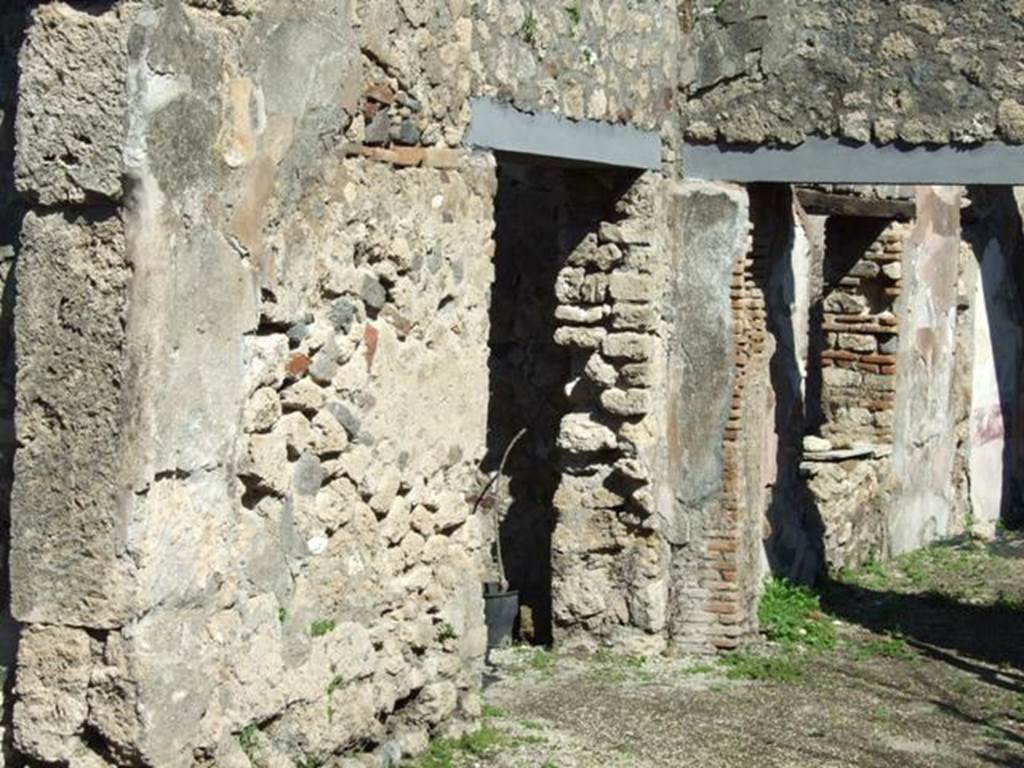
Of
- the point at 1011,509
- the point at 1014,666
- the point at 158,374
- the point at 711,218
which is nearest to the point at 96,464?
the point at 158,374

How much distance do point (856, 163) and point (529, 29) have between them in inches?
76.8

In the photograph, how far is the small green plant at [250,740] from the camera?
5.45 meters

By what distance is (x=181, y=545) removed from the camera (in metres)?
5.09

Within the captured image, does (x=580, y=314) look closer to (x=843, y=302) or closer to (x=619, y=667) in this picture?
(x=619, y=667)

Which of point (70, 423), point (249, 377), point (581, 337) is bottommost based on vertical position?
point (70, 423)

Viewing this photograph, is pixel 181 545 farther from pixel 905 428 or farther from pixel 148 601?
pixel 905 428

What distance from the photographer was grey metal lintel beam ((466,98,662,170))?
6.94 m

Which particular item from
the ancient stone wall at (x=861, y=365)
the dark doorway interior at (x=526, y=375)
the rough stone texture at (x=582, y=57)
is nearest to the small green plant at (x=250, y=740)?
the rough stone texture at (x=582, y=57)

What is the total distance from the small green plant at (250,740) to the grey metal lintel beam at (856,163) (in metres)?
4.20

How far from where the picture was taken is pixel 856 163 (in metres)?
8.67

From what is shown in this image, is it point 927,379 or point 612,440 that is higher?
point 927,379

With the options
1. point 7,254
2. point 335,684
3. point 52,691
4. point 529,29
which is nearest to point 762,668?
point 529,29

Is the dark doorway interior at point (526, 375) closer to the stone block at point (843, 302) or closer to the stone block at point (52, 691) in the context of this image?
the stone block at point (843, 302)

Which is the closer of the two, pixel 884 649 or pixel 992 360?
pixel 884 649
